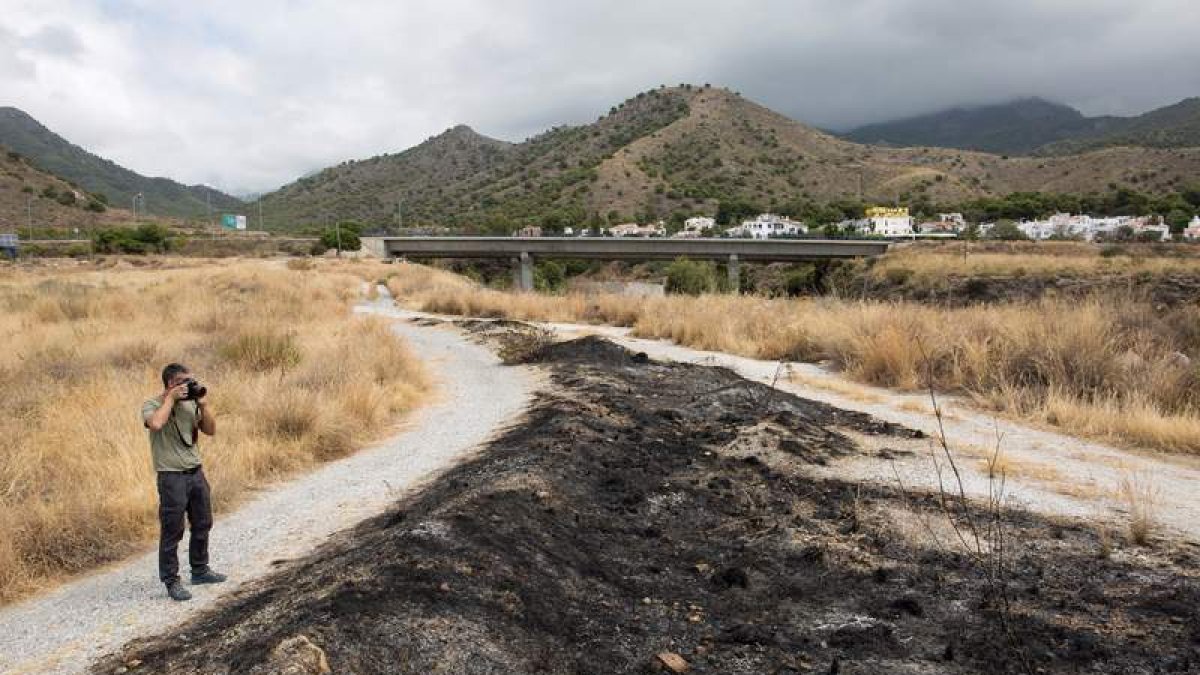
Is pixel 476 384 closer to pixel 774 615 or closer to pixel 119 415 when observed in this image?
pixel 119 415

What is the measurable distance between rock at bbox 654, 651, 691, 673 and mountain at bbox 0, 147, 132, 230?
108695mm

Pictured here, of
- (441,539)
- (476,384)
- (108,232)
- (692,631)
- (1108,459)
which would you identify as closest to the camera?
(692,631)

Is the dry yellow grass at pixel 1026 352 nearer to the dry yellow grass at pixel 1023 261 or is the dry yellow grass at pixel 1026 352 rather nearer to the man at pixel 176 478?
the man at pixel 176 478

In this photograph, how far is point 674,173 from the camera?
5556 inches

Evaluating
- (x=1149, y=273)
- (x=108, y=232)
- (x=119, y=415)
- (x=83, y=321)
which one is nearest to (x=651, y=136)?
(x=108, y=232)

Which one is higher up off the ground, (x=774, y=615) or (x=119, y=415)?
(x=119, y=415)

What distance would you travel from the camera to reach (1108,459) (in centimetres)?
794

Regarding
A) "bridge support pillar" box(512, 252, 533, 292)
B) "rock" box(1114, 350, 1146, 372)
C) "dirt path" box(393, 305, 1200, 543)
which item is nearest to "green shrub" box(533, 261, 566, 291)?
"bridge support pillar" box(512, 252, 533, 292)

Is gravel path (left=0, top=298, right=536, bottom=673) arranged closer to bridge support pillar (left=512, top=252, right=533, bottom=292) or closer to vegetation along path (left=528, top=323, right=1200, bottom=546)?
vegetation along path (left=528, top=323, right=1200, bottom=546)

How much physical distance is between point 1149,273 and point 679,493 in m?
55.0

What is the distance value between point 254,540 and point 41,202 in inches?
4713

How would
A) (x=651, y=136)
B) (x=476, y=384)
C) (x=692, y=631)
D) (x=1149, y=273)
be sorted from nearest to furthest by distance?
1. (x=692, y=631)
2. (x=476, y=384)
3. (x=1149, y=273)
4. (x=651, y=136)

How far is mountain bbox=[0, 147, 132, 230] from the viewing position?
95625 mm

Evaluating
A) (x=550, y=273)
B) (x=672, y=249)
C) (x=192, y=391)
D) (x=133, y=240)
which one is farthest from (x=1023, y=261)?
(x=133, y=240)
